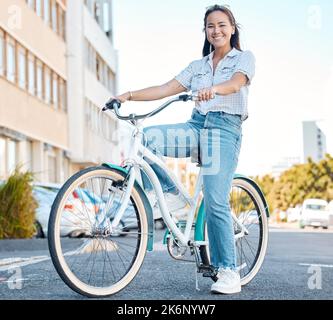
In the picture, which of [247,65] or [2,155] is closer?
[247,65]

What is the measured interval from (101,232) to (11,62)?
24749 millimetres

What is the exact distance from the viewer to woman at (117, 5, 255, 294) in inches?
199

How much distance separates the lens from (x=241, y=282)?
218 inches

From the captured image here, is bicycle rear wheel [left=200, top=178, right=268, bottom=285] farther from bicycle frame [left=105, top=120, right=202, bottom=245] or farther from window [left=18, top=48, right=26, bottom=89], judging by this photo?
window [left=18, top=48, right=26, bottom=89]

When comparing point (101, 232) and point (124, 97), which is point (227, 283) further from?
point (124, 97)

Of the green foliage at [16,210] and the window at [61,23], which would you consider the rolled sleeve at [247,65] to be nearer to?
the green foliage at [16,210]

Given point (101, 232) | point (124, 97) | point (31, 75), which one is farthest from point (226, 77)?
point (31, 75)

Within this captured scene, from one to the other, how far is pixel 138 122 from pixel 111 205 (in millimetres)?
501

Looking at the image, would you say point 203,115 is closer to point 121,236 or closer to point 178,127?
point 178,127

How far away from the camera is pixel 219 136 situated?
16.8ft

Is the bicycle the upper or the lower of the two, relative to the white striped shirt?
lower

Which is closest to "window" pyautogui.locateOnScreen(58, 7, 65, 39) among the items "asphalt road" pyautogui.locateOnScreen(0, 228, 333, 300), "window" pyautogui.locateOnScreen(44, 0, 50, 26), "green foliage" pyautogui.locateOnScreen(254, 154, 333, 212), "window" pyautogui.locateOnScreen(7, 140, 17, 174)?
"window" pyautogui.locateOnScreen(44, 0, 50, 26)

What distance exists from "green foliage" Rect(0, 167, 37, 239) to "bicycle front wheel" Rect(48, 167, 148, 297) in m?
8.27
